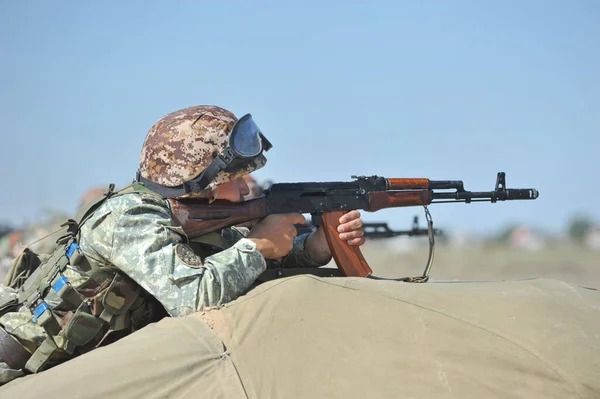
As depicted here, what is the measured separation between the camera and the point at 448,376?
274cm

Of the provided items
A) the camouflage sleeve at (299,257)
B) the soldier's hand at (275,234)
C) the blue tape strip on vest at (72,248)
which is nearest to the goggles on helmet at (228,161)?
the soldier's hand at (275,234)

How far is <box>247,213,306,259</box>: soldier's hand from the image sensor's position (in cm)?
347

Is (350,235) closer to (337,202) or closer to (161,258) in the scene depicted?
(337,202)

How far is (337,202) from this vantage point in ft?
13.2

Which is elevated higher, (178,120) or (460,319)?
(178,120)

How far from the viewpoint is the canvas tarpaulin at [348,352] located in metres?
2.71

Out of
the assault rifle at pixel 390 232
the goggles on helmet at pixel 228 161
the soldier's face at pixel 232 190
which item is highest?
the goggles on helmet at pixel 228 161

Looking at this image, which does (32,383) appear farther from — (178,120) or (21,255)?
(178,120)

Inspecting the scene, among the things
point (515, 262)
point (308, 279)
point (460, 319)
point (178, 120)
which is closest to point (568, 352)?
point (460, 319)

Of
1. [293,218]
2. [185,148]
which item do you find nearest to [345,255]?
[293,218]

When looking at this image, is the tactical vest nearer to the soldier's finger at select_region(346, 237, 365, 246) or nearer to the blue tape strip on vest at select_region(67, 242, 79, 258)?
the blue tape strip on vest at select_region(67, 242, 79, 258)

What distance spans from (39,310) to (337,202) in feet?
5.35

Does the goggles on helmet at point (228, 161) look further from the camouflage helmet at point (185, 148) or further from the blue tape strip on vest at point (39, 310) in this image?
the blue tape strip on vest at point (39, 310)

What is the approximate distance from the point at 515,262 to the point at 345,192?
1276 centimetres
